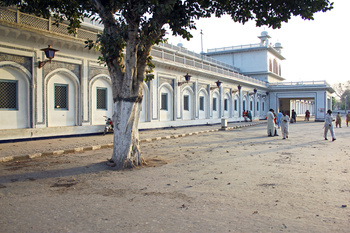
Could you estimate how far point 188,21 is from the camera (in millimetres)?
8344

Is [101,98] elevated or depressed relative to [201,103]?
depressed

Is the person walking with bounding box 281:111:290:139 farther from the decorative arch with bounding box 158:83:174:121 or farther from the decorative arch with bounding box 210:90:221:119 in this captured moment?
the decorative arch with bounding box 210:90:221:119

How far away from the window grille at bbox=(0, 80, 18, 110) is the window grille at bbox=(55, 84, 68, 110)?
2.04m

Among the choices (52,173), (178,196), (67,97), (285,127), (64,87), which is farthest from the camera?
(285,127)

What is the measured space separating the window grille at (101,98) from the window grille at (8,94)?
186 inches

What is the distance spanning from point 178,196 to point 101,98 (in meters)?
13.0

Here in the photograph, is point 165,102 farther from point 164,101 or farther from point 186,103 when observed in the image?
point 186,103

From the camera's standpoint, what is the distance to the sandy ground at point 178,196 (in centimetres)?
367

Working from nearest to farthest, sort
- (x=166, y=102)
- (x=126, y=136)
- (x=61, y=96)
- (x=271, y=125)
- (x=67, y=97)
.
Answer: (x=126, y=136)
(x=61, y=96)
(x=67, y=97)
(x=271, y=125)
(x=166, y=102)

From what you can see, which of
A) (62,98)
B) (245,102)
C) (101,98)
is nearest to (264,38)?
(245,102)

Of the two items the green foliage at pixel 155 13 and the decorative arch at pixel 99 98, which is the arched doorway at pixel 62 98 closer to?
the decorative arch at pixel 99 98

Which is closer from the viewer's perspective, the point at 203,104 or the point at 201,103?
the point at 201,103

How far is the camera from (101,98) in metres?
17.0

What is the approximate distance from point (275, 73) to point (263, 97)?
39.2 ft
